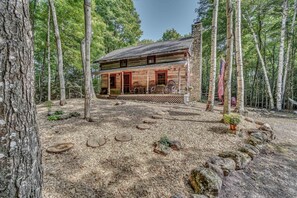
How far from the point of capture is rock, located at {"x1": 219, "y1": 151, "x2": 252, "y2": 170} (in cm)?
321

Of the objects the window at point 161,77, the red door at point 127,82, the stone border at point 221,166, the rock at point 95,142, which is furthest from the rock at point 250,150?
the red door at point 127,82

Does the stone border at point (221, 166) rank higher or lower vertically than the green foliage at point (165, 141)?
lower

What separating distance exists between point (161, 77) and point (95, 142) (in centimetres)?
997

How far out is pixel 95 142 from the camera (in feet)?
11.5

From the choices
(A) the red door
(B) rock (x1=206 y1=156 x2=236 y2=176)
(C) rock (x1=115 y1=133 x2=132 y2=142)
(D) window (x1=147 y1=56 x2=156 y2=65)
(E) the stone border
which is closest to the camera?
(E) the stone border

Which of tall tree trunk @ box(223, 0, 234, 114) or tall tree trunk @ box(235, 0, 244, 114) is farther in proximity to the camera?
tall tree trunk @ box(235, 0, 244, 114)

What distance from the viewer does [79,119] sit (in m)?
4.94

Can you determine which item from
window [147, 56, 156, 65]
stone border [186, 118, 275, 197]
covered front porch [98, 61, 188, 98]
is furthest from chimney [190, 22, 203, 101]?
stone border [186, 118, 275, 197]

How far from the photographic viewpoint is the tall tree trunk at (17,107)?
937mm

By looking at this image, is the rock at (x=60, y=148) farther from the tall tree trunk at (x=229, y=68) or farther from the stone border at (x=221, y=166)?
the tall tree trunk at (x=229, y=68)

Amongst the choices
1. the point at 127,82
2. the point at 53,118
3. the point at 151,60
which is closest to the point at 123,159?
the point at 53,118

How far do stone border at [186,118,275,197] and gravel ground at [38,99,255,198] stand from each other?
6.7 inches

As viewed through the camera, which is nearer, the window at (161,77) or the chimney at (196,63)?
the window at (161,77)

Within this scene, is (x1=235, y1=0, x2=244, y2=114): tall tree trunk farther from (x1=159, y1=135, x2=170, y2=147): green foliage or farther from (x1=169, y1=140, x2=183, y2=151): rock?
(x1=159, y1=135, x2=170, y2=147): green foliage
